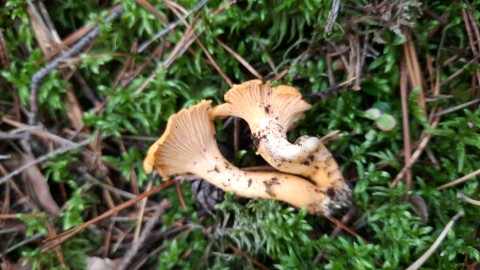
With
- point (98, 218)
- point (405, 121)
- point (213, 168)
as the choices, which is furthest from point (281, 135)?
point (98, 218)

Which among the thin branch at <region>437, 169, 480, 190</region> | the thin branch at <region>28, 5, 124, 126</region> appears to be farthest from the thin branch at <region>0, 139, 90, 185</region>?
the thin branch at <region>437, 169, 480, 190</region>

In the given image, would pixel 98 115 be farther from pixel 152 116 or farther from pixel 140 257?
pixel 140 257

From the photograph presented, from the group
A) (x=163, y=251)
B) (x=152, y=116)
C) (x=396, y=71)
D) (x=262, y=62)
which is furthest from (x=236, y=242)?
(x=396, y=71)

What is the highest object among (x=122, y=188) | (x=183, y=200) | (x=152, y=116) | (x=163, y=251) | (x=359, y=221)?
(x=152, y=116)

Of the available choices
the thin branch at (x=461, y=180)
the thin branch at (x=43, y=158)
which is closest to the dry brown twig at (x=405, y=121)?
the thin branch at (x=461, y=180)

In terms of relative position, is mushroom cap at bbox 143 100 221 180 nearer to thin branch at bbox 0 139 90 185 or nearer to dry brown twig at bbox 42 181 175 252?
dry brown twig at bbox 42 181 175 252

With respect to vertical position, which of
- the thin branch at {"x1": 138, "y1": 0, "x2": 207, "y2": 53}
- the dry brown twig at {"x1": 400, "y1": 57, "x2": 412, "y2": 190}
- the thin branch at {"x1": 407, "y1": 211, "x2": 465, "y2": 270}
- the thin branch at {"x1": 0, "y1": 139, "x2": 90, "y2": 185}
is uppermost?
the thin branch at {"x1": 138, "y1": 0, "x2": 207, "y2": 53}

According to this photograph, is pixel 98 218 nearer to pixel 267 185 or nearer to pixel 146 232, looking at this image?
pixel 146 232
